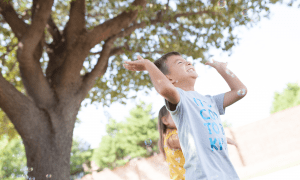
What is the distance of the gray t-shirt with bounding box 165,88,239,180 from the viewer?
1284mm

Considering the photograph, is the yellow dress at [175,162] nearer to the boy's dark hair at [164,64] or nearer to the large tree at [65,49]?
the boy's dark hair at [164,64]

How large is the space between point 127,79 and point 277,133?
38.3ft

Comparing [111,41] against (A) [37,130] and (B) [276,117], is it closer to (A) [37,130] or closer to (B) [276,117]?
(A) [37,130]

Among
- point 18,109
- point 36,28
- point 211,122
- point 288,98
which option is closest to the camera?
point 211,122

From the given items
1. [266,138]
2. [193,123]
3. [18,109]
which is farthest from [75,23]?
[266,138]

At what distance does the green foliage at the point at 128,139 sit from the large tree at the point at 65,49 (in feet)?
63.7

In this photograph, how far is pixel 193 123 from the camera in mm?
1418

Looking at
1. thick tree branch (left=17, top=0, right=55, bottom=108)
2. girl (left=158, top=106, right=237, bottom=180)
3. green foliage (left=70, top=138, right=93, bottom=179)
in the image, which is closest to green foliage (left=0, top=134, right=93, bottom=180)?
green foliage (left=70, top=138, right=93, bottom=179)

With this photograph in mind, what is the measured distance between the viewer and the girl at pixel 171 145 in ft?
6.84

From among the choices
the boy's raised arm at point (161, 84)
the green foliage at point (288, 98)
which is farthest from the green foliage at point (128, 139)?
the boy's raised arm at point (161, 84)

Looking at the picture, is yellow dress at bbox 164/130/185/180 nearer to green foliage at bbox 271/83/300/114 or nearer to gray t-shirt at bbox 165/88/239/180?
gray t-shirt at bbox 165/88/239/180

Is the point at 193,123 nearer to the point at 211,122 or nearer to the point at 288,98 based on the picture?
the point at 211,122

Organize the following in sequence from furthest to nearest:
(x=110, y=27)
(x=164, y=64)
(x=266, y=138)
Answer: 1. (x=266, y=138)
2. (x=110, y=27)
3. (x=164, y=64)

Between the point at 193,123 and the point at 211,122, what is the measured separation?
137mm
